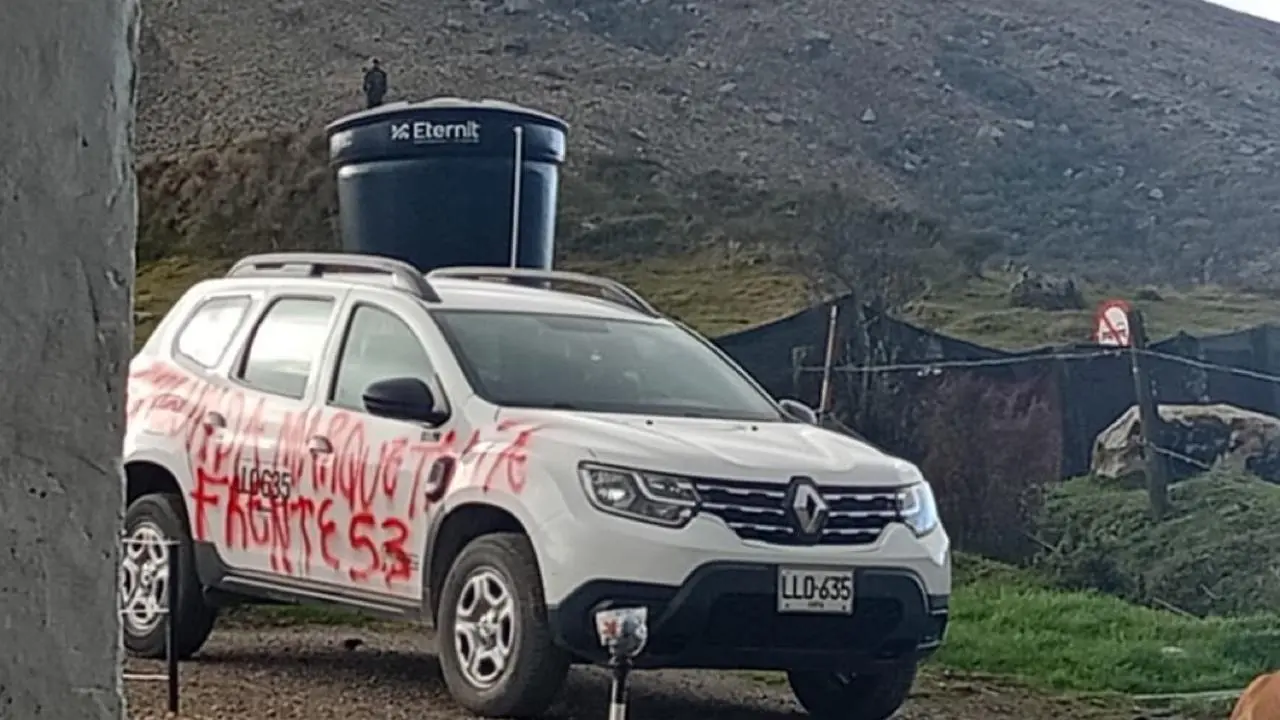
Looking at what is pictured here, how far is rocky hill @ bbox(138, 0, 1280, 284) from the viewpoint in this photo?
1756 centimetres

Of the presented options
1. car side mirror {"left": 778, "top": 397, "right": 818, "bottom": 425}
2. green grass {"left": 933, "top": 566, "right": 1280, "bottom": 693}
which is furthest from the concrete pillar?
green grass {"left": 933, "top": 566, "right": 1280, "bottom": 693}

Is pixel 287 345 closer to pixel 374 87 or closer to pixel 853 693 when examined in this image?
pixel 853 693

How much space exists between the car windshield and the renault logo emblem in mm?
870

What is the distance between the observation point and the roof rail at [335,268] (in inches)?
333

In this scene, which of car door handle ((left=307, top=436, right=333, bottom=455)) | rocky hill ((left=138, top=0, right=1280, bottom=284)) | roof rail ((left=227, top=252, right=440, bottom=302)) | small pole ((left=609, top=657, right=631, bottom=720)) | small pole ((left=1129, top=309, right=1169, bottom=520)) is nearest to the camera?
small pole ((left=609, top=657, right=631, bottom=720))

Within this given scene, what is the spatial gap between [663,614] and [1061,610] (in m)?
4.29

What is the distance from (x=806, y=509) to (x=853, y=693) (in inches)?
43.1

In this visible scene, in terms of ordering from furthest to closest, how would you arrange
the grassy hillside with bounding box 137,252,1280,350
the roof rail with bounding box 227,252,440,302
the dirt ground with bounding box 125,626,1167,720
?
the grassy hillside with bounding box 137,252,1280,350 → the roof rail with bounding box 227,252,440,302 → the dirt ground with bounding box 125,626,1167,720

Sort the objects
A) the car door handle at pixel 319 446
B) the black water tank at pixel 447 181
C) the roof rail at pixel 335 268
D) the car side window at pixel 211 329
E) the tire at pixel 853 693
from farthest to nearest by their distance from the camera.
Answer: the black water tank at pixel 447 181, the car side window at pixel 211 329, the roof rail at pixel 335 268, the car door handle at pixel 319 446, the tire at pixel 853 693

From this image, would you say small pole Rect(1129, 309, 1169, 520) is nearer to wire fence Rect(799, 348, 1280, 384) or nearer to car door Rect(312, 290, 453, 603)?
wire fence Rect(799, 348, 1280, 384)

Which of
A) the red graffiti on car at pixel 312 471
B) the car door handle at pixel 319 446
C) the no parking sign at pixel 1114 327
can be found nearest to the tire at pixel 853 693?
the red graffiti on car at pixel 312 471

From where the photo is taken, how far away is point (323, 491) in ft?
26.8

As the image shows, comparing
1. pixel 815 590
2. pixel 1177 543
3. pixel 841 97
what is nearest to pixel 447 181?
pixel 1177 543

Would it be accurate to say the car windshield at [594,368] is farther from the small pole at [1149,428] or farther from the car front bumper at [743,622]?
the small pole at [1149,428]
